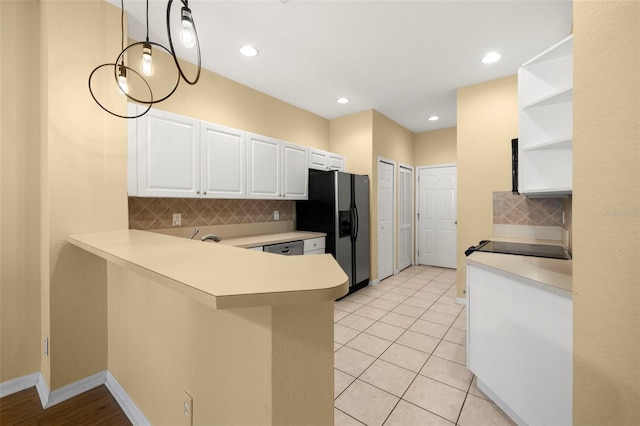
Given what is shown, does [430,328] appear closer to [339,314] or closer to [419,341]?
[419,341]

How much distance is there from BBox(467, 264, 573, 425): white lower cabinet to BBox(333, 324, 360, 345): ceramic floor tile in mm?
1094

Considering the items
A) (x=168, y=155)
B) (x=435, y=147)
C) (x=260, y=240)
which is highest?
(x=435, y=147)

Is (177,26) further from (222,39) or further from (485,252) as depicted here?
(485,252)

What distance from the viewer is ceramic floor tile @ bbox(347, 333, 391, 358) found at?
7.77 feet

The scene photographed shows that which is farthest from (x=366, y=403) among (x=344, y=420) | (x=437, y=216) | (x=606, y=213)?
(x=437, y=216)

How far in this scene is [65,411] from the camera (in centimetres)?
167

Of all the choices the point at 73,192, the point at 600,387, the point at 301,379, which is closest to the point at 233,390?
the point at 301,379

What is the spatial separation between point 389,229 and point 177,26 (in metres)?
4.07

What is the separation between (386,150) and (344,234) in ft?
6.27

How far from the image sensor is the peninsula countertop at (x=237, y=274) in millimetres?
613

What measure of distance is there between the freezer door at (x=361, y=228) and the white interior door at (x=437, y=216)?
81.6 inches

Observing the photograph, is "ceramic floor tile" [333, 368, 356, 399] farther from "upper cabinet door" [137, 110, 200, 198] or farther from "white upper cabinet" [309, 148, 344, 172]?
"white upper cabinet" [309, 148, 344, 172]

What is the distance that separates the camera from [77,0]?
1801mm

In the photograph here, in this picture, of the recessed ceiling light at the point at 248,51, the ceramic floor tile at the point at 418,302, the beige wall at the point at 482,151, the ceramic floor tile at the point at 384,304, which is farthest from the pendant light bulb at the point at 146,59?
the ceramic floor tile at the point at 418,302
